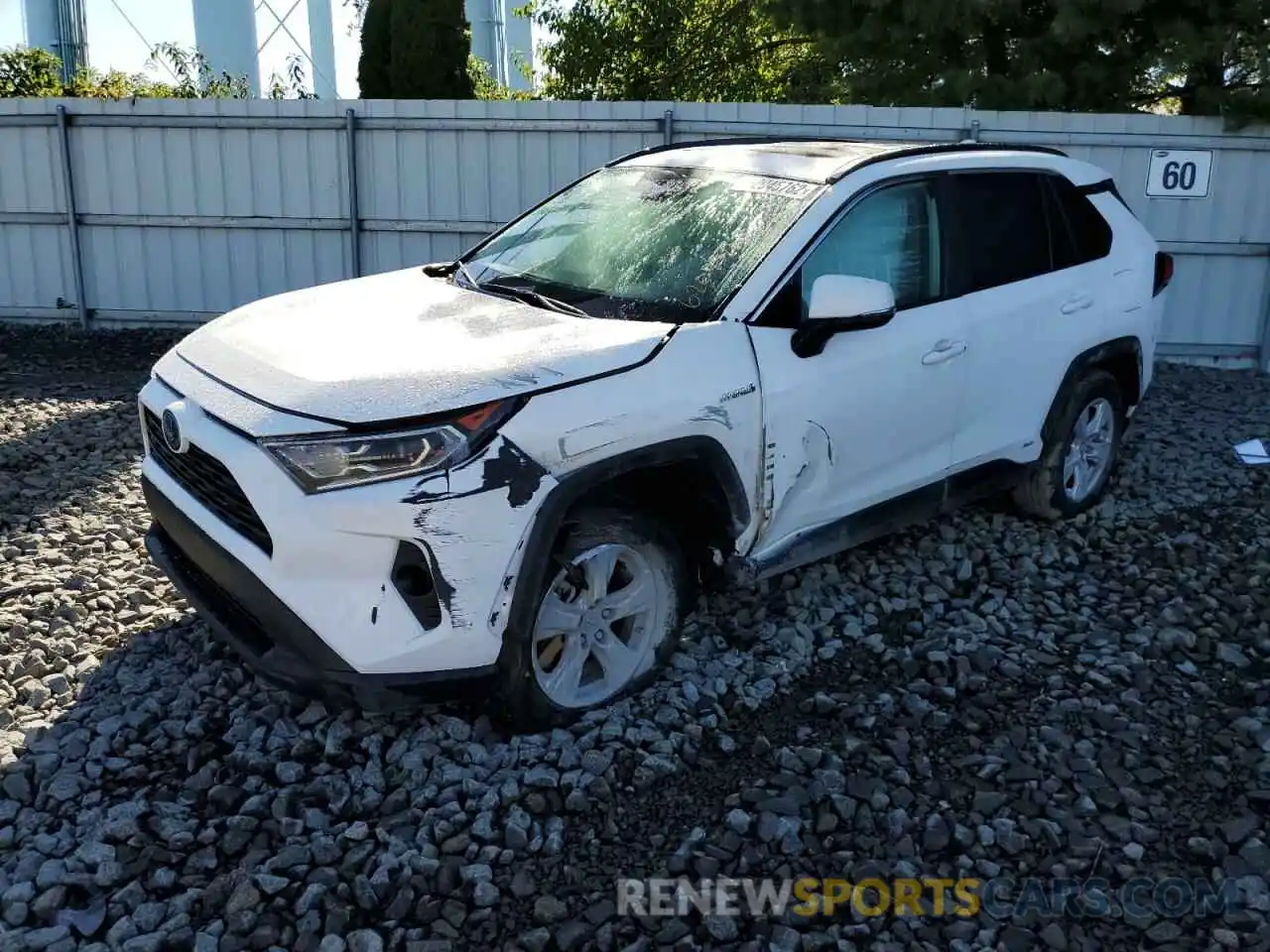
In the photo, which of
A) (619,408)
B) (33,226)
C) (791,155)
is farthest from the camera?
(33,226)

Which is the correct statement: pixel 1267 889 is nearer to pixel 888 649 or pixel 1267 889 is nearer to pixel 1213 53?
pixel 888 649

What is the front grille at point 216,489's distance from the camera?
11.1 ft

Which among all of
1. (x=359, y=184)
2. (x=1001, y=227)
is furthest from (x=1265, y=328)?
(x=359, y=184)

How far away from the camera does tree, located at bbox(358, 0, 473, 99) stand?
37.5ft

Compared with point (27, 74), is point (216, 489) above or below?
below

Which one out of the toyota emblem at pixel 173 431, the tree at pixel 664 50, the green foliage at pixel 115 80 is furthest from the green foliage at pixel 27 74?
the toyota emblem at pixel 173 431

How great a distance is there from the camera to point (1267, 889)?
3.18 metres

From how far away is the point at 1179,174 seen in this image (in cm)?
938

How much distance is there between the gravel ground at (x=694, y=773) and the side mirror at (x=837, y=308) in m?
1.17

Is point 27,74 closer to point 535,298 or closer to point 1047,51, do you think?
point 1047,51

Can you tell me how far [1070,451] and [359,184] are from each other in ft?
21.0

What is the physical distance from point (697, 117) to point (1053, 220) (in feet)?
14.9

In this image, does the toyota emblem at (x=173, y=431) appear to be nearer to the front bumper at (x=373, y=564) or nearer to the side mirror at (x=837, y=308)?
the front bumper at (x=373, y=564)

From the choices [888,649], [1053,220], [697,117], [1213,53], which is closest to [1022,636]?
[888,649]
